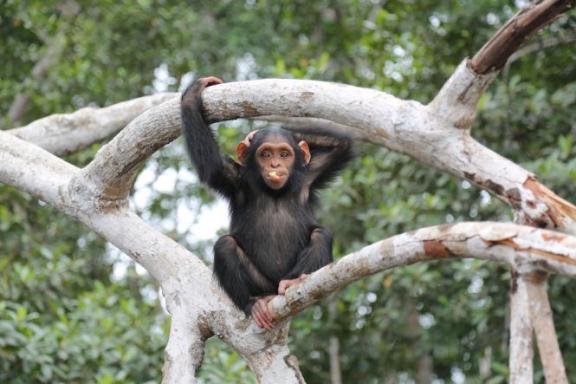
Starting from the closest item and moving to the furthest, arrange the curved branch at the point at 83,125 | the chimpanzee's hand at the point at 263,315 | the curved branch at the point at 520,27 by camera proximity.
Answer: the curved branch at the point at 520,27 → the chimpanzee's hand at the point at 263,315 → the curved branch at the point at 83,125

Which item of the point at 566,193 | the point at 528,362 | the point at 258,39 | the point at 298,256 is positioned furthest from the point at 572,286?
the point at 258,39

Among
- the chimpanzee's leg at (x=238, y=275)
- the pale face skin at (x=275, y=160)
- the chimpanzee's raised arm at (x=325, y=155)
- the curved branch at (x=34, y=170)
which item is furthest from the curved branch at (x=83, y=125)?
the chimpanzee's leg at (x=238, y=275)

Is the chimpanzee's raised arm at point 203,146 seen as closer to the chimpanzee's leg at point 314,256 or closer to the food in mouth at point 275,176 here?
the food in mouth at point 275,176

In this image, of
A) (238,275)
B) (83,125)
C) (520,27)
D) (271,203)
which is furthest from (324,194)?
(520,27)

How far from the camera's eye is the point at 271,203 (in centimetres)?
594

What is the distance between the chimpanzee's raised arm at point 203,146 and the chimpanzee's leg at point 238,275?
0.37 metres

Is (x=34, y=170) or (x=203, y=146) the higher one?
(x=34, y=170)

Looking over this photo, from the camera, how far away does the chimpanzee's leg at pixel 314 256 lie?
5477 millimetres

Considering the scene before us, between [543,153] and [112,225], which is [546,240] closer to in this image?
[112,225]

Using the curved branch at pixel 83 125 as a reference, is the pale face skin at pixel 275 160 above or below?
below

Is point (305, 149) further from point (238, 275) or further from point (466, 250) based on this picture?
point (466, 250)

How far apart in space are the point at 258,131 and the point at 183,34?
239 inches

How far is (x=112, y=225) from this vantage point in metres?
5.62

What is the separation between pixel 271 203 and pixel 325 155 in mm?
519
